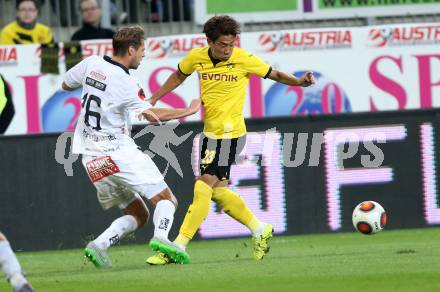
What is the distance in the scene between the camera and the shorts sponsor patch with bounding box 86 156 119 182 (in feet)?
35.3

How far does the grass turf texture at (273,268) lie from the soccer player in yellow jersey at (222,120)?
0.41 meters

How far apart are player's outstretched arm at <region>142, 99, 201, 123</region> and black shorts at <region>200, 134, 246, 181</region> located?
87 cm

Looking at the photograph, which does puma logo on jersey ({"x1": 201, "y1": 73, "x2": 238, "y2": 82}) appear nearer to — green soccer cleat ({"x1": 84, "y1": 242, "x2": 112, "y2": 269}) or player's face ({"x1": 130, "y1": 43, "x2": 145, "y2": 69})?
player's face ({"x1": 130, "y1": 43, "x2": 145, "y2": 69})

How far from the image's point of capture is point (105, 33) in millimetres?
16312

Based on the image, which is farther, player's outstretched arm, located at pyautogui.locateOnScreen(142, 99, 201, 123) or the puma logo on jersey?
the puma logo on jersey

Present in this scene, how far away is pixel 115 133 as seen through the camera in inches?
424

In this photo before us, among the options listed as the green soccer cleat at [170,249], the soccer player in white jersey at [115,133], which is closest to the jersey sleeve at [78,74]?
the soccer player in white jersey at [115,133]

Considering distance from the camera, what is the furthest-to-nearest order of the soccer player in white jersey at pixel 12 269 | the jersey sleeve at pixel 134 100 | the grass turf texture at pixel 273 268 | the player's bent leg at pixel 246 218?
the player's bent leg at pixel 246 218
the jersey sleeve at pixel 134 100
the grass turf texture at pixel 273 268
the soccer player in white jersey at pixel 12 269

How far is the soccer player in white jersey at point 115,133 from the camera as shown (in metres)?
10.7

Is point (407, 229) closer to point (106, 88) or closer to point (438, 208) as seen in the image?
point (438, 208)

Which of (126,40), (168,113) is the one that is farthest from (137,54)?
(168,113)

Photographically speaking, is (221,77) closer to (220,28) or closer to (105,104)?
(220,28)

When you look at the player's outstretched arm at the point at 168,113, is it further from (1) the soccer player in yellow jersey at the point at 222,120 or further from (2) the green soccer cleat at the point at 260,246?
(2) the green soccer cleat at the point at 260,246

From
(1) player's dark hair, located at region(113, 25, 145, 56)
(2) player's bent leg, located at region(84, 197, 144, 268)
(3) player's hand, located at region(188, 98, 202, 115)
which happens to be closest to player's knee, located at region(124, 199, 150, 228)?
(2) player's bent leg, located at region(84, 197, 144, 268)
